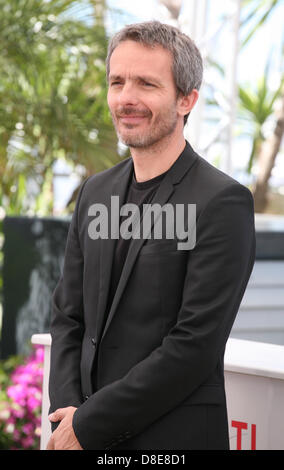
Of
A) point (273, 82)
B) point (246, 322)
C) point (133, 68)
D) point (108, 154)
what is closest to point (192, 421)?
point (133, 68)

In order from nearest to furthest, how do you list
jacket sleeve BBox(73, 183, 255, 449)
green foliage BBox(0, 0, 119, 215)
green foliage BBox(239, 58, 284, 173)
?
jacket sleeve BBox(73, 183, 255, 449) < green foliage BBox(0, 0, 119, 215) < green foliage BBox(239, 58, 284, 173)

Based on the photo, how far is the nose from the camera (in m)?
1.44

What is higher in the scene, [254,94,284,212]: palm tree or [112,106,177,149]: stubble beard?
[254,94,284,212]: palm tree

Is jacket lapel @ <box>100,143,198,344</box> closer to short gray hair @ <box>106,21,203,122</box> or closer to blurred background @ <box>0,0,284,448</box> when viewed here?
short gray hair @ <box>106,21,203,122</box>

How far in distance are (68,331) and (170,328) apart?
0.28 meters

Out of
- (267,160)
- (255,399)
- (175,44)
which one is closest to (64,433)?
(255,399)

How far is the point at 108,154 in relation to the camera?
4684 mm

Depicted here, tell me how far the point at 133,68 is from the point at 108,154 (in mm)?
3260

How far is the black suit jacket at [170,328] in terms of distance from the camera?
138cm

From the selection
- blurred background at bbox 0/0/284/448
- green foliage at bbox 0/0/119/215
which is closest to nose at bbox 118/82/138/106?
blurred background at bbox 0/0/284/448

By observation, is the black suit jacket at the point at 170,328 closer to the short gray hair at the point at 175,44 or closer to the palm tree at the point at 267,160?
the short gray hair at the point at 175,44

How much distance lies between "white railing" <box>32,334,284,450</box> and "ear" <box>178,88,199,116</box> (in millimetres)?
615

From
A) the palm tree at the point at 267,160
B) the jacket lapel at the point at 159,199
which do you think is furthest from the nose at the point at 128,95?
the palm tree at the point at 267,160
